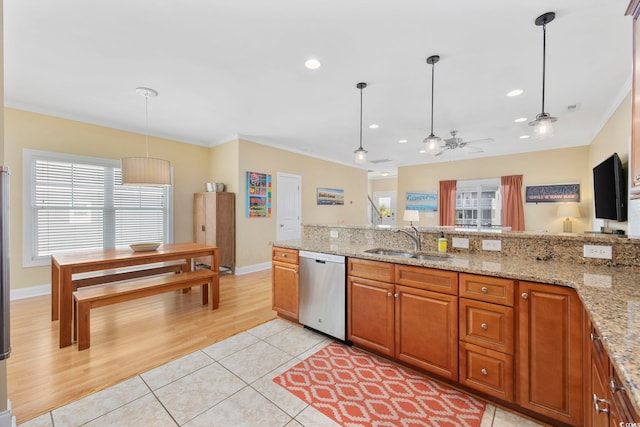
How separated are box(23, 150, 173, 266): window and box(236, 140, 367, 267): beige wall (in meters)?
1.52

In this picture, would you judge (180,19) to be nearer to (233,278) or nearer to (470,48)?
(470,48)

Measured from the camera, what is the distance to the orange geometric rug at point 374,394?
5.43ft

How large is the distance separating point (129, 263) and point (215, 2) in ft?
8.43

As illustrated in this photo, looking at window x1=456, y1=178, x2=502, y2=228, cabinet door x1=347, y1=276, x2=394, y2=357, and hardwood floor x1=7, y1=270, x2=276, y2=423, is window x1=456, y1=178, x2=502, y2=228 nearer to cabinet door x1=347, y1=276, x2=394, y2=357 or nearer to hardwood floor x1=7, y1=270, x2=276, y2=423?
cabinet door x1=347, y1=276, x2=394, y2=357

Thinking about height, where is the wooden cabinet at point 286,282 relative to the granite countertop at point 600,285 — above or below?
below

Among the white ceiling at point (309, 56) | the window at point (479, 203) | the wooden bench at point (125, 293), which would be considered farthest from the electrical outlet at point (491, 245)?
the window at point (479, 203)

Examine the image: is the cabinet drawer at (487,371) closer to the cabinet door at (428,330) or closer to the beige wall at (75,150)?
the cabinet door at (428,330)

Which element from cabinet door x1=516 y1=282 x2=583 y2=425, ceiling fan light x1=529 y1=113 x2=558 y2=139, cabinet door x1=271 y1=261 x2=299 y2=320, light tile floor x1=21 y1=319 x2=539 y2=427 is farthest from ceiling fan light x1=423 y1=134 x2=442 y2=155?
light tile floor x1=21 y1=319 x2=539 y2=427

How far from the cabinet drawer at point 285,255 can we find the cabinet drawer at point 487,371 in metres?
1.64

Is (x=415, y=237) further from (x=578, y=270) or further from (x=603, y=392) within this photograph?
(x=603, y=392)

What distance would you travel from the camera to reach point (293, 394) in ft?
6.08

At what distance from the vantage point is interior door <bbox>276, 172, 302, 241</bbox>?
5816 mm

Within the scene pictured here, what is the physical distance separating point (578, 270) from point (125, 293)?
3750 mm

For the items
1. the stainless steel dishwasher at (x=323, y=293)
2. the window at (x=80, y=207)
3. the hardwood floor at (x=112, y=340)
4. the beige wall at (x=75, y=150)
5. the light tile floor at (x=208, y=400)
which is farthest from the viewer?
the window at (x=80, y=207)
